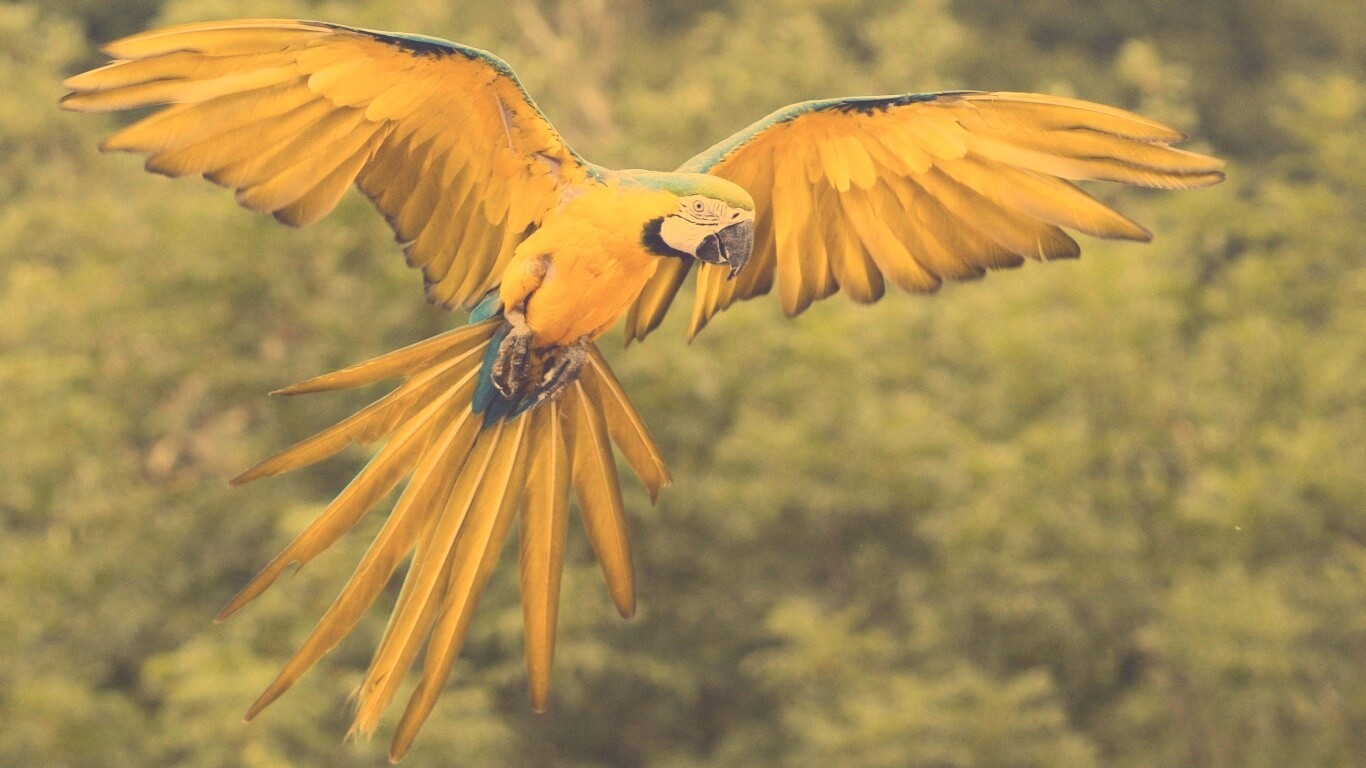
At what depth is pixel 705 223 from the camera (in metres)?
2.38

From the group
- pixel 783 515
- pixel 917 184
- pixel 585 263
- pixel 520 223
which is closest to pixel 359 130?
pixel 520 223

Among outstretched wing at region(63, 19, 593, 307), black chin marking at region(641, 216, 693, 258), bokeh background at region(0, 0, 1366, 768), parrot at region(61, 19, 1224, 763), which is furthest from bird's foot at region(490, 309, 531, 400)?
bokeh background at region(0, 0, 1366, 768)

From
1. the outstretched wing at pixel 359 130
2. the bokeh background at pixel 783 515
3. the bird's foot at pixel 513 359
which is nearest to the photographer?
the outstretched wing at pixel 359 130

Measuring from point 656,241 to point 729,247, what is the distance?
95 millimetres

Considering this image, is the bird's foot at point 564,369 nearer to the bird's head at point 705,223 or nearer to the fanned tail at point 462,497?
the fanned tail at point 462,497

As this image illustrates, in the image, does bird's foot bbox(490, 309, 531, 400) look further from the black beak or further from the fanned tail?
the black beak

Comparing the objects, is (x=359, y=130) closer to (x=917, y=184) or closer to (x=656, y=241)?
(x=656, y=241)

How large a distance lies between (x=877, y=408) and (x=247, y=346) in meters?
3.21

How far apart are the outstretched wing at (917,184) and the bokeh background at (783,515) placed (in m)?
5.32

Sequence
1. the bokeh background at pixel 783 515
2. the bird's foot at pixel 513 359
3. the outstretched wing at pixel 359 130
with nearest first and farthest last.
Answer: the outstretched wing at pixel 359 130, the bird's foot at pixel 513 359, the bokeh background at pixel 783 515

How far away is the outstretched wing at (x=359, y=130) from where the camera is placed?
2.35 metres

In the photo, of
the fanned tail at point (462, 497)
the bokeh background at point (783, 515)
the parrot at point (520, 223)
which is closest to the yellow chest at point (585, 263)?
the parrot at point (520, 223)

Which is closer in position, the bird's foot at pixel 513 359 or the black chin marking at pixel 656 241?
the black chin marking at pixel 656 241

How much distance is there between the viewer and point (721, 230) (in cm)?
239
